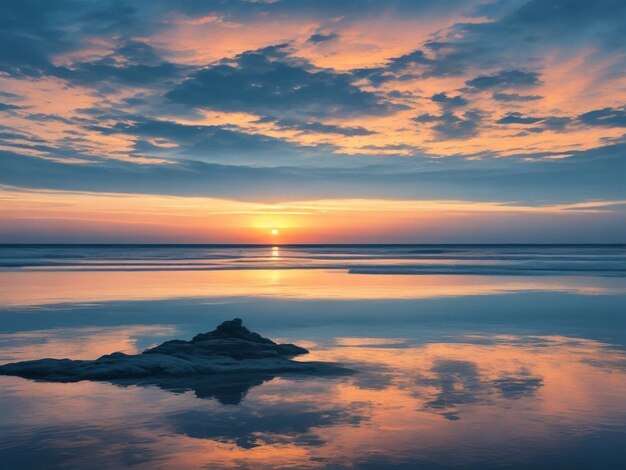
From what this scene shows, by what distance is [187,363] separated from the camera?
11008mm

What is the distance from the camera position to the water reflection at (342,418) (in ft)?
22.2

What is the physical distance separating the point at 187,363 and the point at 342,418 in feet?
12.5

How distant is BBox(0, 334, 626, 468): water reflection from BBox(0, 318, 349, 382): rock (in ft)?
1.50

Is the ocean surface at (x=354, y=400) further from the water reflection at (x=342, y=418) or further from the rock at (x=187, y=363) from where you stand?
the rock at (x=187, y=363)

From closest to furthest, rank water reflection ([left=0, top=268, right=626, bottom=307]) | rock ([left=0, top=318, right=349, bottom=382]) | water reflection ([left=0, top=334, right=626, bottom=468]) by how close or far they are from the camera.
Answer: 1. water reflection ([left=0, top=334, right=626, bottom=468])
2. rock ([left=0, top=318, right=349, bottom=382])
3. water reflection ([left=0, top=268, right=626, bottom=307])

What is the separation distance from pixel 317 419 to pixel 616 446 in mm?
3461

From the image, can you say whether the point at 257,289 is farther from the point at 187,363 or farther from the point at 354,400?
the point at 354,400

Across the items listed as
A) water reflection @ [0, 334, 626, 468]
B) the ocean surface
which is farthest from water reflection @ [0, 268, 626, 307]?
water reflection @ [0, 334, 626, 468]

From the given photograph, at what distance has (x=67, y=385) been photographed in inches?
389

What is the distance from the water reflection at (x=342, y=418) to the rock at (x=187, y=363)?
1.50ft

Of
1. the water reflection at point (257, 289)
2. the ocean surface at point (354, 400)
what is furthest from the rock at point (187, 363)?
the water reflection at point (257, 289)

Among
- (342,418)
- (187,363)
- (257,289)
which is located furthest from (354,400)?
(257,289)

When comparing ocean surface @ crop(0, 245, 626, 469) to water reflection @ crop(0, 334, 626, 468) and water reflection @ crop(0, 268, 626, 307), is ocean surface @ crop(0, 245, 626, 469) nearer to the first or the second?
water reflection @ crop(0, 334, 626, 468)

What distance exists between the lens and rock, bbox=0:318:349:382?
10461mm
